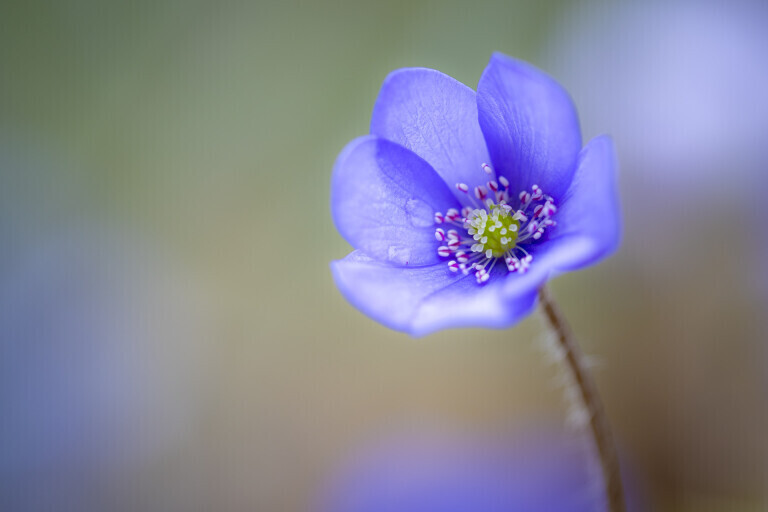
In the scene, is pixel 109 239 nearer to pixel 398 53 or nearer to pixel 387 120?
pixel 398 53

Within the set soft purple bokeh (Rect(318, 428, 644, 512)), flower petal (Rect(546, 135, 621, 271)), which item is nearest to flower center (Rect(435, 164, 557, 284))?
flower petal (Rect(546, 135, 621, 271))

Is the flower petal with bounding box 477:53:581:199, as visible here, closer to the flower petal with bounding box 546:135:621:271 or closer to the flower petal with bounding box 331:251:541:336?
the flower petal with bounding box 546:135:621:271

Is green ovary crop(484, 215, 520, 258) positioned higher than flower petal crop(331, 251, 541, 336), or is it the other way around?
green ovary crop(484, 215, 520, 258)

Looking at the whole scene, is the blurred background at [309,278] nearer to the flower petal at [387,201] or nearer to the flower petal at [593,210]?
the flower petal at [387,201]

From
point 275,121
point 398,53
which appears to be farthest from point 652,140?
point 275,121

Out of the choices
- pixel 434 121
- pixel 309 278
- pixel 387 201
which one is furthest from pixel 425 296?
pixel 309 278

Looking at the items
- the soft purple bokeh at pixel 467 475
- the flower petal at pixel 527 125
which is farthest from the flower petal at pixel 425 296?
the soft purple bokeh at pixel 467 475
